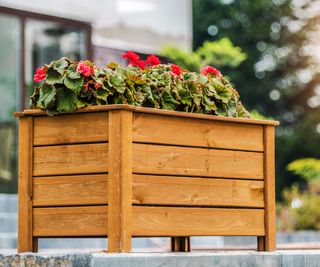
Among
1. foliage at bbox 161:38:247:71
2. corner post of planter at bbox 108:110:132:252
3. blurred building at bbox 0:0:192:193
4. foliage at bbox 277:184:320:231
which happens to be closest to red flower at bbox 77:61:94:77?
corner post of planter at bbox 108:110:132:252

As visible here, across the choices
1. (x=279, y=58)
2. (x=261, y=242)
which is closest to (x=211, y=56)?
(x=261, y=242)

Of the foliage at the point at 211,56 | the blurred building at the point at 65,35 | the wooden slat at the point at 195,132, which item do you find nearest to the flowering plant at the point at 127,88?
the wooden slat at the point at 195,132

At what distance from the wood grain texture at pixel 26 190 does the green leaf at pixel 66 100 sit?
11.5 inches

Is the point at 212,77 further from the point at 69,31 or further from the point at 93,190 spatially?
the point at 69,31

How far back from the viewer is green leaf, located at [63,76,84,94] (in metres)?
4.95

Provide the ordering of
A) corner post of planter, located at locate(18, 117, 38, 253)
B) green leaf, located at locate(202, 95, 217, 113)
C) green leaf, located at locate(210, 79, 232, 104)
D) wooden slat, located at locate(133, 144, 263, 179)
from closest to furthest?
wooden slat, located at locate(133, 144, 263, 179), corner post of planter, located at locate(18, 117, 38, 253), green leaf, located at locate(202, 95, 217, 113), green leaf, located at locate(210, 79, 232, 104)

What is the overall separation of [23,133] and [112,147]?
0.69 meters

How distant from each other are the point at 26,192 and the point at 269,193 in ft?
4.85

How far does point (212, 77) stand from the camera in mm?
5805

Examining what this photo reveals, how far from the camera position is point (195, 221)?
5.20m

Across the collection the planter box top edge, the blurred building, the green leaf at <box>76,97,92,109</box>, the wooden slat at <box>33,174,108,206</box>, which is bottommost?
the wooden slat at <box>33,174,108,206</box>

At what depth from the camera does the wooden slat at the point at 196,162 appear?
4945 millimetres

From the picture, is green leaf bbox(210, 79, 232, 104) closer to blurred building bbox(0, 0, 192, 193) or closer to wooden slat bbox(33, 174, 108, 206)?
wooden slat bbox(33, 174, 108, 206)

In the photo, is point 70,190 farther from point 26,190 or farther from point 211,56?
point 211,56
